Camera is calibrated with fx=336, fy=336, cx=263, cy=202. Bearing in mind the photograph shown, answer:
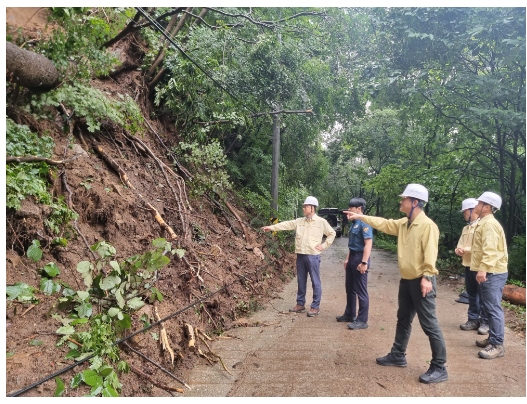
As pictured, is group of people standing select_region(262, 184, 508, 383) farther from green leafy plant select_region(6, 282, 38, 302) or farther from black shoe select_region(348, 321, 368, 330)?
green leafy plant select_region(6, 282, 38, 302)

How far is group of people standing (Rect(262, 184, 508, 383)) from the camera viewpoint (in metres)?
3.47

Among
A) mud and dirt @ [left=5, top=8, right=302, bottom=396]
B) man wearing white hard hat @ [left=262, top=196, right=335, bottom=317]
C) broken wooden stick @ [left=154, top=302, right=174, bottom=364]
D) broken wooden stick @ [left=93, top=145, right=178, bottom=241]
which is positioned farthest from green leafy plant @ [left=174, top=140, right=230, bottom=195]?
broken wooden stick @ [left=154, top=302, right=174, bottom=364]

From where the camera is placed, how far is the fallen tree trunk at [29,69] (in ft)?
14.2

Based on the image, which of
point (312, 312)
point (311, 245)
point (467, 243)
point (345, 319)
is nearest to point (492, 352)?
point (345, 319)

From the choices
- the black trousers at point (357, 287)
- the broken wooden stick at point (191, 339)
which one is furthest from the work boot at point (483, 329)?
the broken wooden stick at point (191, 339)

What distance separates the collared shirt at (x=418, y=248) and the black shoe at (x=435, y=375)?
932 mm

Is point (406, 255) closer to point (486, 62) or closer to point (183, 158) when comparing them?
point (183, 158)

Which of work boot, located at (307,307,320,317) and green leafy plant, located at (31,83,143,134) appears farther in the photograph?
work boot, located at (307,307,320,317)

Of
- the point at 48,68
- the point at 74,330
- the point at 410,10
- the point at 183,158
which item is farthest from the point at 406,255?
the point at 410,10

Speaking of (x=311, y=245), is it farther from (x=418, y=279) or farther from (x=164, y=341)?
(x=164, y=341)

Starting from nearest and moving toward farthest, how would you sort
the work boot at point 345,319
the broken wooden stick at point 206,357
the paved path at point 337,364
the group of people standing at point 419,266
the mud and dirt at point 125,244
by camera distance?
1. the mud and dirt at point 125,244
2. the paved path at point 337,364
3. the group of people standing at point 419,266
4. the broken wooden stick at point 206,357
5. the work boot at point 345,319

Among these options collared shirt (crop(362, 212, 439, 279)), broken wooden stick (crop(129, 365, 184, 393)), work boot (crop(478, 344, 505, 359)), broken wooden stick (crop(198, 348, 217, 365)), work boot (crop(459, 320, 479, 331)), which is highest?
collared shirt (crop(362, 212, 439, 279))

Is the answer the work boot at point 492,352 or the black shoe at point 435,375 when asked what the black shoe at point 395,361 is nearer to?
the black shoe at point 435,375

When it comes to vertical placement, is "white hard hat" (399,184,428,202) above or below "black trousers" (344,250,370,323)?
above
